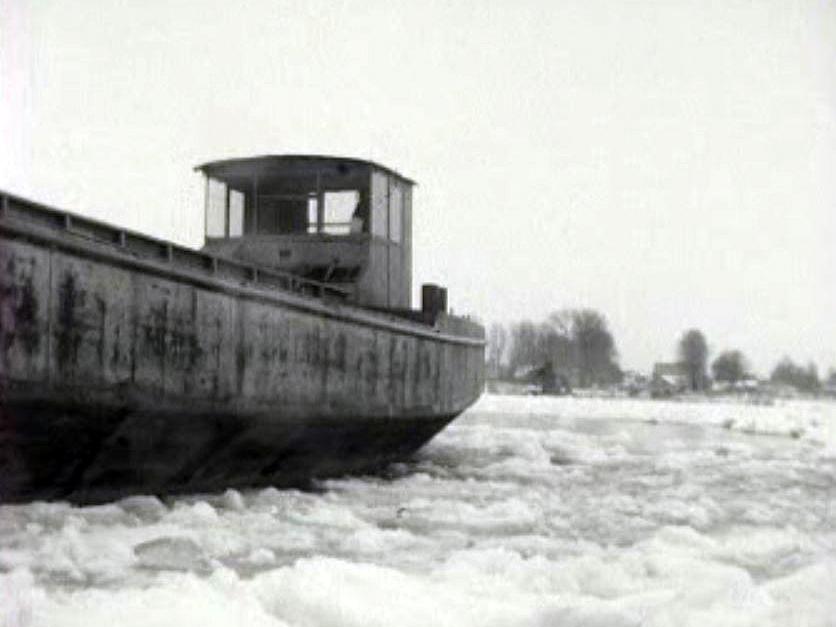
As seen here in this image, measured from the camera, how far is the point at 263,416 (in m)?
8.83

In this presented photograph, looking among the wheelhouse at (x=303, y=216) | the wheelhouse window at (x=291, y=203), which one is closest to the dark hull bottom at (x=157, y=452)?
the wheelhouse at (x=303, y=216)

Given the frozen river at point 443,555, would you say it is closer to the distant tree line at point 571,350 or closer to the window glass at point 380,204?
the window glass at point 380,204

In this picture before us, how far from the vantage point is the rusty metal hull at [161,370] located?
20.5 feet

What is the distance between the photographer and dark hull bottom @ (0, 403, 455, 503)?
645cm

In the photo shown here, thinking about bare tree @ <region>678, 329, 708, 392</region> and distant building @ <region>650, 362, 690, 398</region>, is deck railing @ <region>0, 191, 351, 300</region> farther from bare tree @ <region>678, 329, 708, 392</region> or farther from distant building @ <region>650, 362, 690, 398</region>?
bare tree @ <region>678, 329, 708, 392</region>

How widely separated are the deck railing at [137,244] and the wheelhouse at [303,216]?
2587mm

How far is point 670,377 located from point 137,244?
10282cm

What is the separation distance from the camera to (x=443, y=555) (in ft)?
19.7

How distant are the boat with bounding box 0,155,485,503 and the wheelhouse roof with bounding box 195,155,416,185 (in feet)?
0.08

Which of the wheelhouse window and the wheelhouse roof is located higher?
the wheelhouse roof

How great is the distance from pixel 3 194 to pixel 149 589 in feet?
9.27

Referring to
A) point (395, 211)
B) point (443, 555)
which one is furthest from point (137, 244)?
point (395, 211)

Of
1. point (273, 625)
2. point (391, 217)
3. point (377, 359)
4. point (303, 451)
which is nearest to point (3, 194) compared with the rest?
point (273, 625)

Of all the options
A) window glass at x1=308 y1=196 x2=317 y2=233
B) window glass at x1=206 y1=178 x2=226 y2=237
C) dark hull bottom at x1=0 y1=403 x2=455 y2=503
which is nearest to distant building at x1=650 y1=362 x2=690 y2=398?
window glass at x1=308 y1=196 x2=317 y2=233
